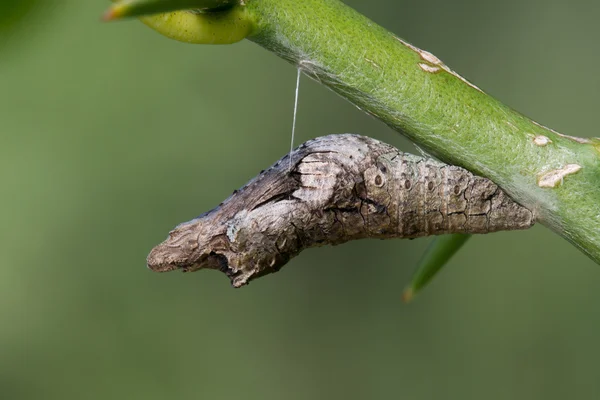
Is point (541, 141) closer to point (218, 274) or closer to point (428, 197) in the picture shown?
point (428, 197)

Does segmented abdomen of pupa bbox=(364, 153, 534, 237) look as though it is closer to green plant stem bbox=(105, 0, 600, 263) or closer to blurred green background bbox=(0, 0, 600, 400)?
green plant stem bbox=(105, 0, 600, 263)

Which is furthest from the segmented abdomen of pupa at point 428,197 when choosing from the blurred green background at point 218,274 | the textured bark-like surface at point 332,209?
the blurred green background at point 218,274

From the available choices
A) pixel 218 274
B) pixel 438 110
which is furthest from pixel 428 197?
pixel 218 274

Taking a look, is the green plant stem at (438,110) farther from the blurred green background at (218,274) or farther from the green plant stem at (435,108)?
the blurred green background at (218,274)

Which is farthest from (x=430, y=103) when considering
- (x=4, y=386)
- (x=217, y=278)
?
(x=4, y=386)

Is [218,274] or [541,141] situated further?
[218,274]

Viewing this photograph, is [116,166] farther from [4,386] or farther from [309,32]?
[309,32]
